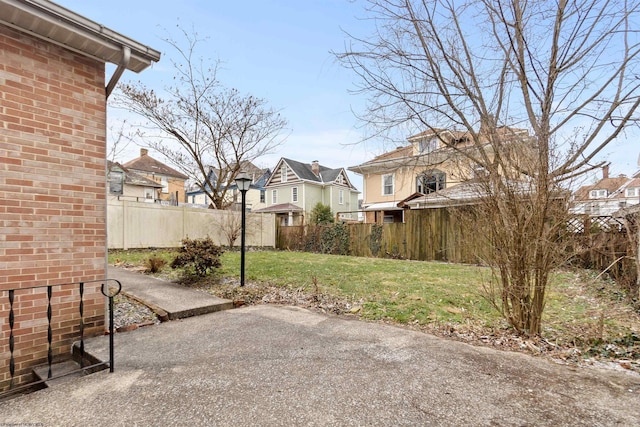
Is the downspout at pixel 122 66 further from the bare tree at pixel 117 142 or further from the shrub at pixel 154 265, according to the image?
the bare tree at pixel 117 142

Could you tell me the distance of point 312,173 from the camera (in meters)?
28.8

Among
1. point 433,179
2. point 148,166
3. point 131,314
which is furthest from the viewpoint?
point 148,166

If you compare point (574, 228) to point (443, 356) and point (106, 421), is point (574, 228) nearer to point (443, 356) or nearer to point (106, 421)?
point (443, 356)

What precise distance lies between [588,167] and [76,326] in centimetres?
606

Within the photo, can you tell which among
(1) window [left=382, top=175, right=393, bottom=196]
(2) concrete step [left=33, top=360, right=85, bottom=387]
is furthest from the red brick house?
(1) window [left=382, top=175, right=393, bottom=196]

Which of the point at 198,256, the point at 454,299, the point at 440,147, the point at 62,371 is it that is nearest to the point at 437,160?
the point at 440,147

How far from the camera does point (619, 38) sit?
12.8 ft

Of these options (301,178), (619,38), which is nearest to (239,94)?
(301,178)

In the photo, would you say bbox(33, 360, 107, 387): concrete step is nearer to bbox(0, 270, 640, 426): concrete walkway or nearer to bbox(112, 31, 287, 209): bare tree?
bbox(0, 270, 640, 426): concrete walkway

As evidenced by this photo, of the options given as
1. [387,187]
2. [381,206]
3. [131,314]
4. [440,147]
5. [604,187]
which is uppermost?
[387,187]

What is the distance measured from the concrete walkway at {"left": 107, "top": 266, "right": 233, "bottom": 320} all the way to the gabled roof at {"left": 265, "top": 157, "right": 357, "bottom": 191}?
20.6 m

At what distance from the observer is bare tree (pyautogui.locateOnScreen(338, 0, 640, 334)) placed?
347 cm

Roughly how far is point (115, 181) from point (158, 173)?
22883 mm

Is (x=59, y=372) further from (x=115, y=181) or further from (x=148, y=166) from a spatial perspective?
(x=148, y=166)
